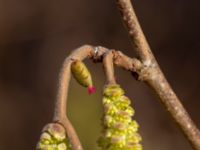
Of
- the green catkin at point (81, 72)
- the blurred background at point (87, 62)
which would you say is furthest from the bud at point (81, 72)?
the blurred background at point (87, 62)

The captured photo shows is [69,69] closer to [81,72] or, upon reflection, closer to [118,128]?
[81,72]

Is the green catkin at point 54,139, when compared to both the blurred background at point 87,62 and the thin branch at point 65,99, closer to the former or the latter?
the thin branch at point 65,99

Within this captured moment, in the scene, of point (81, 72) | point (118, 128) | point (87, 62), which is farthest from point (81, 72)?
point (87, 62)

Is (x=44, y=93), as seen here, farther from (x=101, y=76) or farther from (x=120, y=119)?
(x=120, y=119)

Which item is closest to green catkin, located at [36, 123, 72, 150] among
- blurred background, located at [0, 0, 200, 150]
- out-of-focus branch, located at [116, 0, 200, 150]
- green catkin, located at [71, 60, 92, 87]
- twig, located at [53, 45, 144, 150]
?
twig, located at [53, 45, 144, 150]

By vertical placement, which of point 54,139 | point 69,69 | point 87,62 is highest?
point 87,62

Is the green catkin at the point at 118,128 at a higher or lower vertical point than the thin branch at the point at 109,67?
lower
